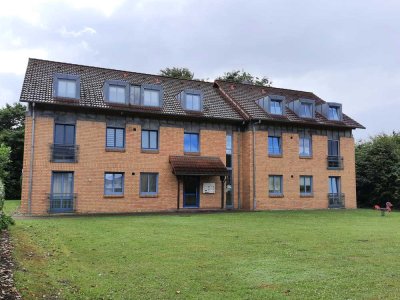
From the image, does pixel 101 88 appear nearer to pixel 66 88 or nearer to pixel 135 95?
pixel 135 95

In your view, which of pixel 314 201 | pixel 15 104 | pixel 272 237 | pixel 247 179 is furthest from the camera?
pixel 15 104

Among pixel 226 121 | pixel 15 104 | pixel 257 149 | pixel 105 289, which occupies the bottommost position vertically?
pixel 105 289

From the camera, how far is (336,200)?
A: 100 ft

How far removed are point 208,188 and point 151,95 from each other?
669 centimetres

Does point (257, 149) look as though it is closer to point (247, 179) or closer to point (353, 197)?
point (247, 179)

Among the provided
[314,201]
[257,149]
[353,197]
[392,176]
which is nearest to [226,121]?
[257,149]

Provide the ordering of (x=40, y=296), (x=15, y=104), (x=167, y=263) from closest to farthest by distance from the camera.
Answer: (x=40, y=296)
(x=167, y=263)
(x=15, y=104)

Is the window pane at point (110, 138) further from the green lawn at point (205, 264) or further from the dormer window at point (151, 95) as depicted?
the green lawn at point (205, 264)

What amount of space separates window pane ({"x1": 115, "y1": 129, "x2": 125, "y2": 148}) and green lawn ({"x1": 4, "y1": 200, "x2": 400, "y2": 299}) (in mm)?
10400

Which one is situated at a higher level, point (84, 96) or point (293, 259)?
point (84, 96)

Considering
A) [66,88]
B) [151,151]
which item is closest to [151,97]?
[151,151]

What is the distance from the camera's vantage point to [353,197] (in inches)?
1240

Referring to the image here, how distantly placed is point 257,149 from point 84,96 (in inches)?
442

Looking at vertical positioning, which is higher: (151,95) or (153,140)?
(151,95)
